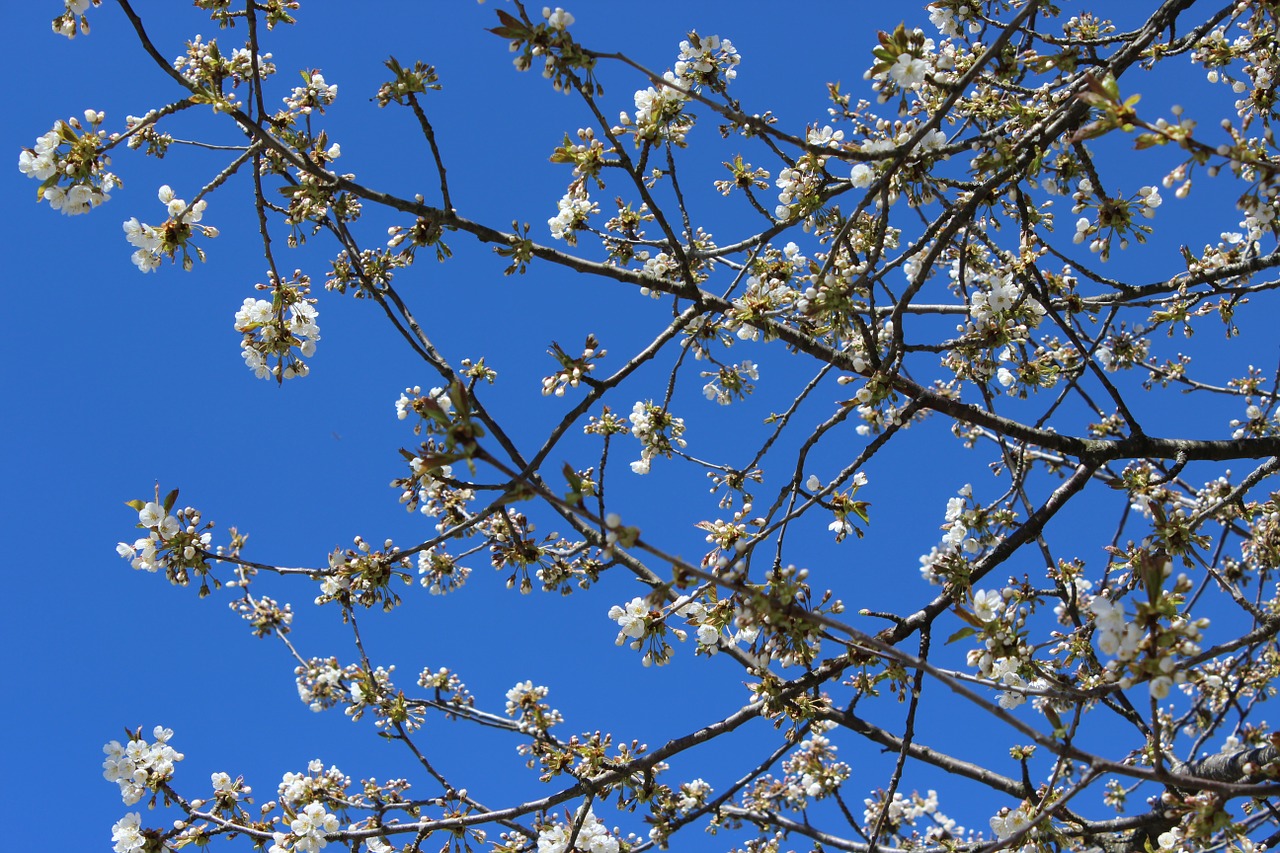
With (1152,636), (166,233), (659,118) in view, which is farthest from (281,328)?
(1152,636)

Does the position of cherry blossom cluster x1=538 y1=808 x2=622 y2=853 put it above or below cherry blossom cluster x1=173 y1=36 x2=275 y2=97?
below

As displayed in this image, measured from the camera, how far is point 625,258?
432 centimetres

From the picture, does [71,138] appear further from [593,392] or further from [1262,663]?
[1262,663]

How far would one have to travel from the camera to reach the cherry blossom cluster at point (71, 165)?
10.5 ft

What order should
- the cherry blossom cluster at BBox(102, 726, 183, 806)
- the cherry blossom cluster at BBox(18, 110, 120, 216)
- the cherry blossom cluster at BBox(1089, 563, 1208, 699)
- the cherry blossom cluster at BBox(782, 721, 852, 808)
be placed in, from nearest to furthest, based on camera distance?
the cherry blossom cluster at BBox(1089, 563, 1208, 699) → the cherry blossom cluster at BBox(18, 110, 120, 216) → the cherry blossom cluster at BBox(102, 726, 183, 806) → the cherry blossom cluster at BBox(782, 721, 852, 808)

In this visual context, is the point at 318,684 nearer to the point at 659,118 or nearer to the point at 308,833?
the point at 308,833

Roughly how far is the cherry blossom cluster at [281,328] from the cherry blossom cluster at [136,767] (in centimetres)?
199

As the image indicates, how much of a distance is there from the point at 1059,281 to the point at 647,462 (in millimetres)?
2242

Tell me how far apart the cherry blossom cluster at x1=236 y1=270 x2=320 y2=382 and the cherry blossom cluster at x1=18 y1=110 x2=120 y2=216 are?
2.19 feet

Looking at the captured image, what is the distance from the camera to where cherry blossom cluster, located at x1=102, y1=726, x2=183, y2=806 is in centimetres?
418

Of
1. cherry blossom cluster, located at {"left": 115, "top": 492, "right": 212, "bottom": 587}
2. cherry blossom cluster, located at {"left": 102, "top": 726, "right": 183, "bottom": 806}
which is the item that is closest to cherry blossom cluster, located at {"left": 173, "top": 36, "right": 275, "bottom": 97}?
cherry blossom cluster, located at {"left": 115, "top": 492, "right": 212, "bottom": 587}

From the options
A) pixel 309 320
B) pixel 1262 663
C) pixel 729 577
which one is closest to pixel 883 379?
pixel 729 577

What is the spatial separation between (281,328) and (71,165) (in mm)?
929

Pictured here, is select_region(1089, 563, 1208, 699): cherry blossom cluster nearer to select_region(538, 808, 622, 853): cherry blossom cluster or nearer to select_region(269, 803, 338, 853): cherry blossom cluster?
select_region(538, 808, 622, 853): cherry blossom cluster
